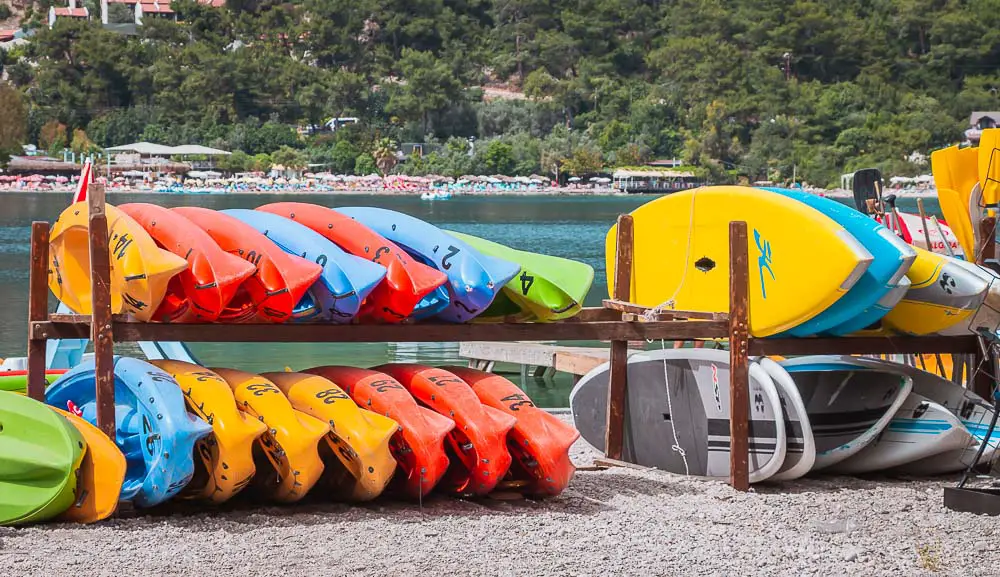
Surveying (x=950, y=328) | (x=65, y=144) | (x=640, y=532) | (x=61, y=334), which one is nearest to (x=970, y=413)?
(x=950, y=328)

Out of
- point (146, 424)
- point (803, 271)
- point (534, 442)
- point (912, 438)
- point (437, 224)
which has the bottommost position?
point (437, 224)

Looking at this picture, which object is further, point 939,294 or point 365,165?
point 365,165

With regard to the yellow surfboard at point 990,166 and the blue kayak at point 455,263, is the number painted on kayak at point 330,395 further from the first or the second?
the yellow surfboard at point 990,166

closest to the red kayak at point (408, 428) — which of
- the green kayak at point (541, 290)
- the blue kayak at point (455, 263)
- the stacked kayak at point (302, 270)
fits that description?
the stacked kayak at point (302, 270)

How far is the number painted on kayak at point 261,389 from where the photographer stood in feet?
17.4

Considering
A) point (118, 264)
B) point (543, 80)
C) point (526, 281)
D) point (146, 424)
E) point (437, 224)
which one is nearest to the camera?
point (146, 424)

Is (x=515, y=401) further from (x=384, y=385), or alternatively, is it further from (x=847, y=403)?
(x=847, y=403)

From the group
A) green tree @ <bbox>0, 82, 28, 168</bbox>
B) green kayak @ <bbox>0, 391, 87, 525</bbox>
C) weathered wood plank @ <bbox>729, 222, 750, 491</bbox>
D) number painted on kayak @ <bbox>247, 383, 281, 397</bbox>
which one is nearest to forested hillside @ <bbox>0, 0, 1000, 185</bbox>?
green tree @ <bbox>0, 82, 28, 168</bbox>

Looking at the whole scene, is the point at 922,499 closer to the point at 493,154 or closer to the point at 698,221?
the point at 698,221

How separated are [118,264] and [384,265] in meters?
0.99

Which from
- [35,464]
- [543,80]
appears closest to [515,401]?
[35,464]

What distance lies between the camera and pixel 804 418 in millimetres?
5949

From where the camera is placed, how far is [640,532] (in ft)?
16.8

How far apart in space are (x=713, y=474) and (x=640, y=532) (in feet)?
3.72
